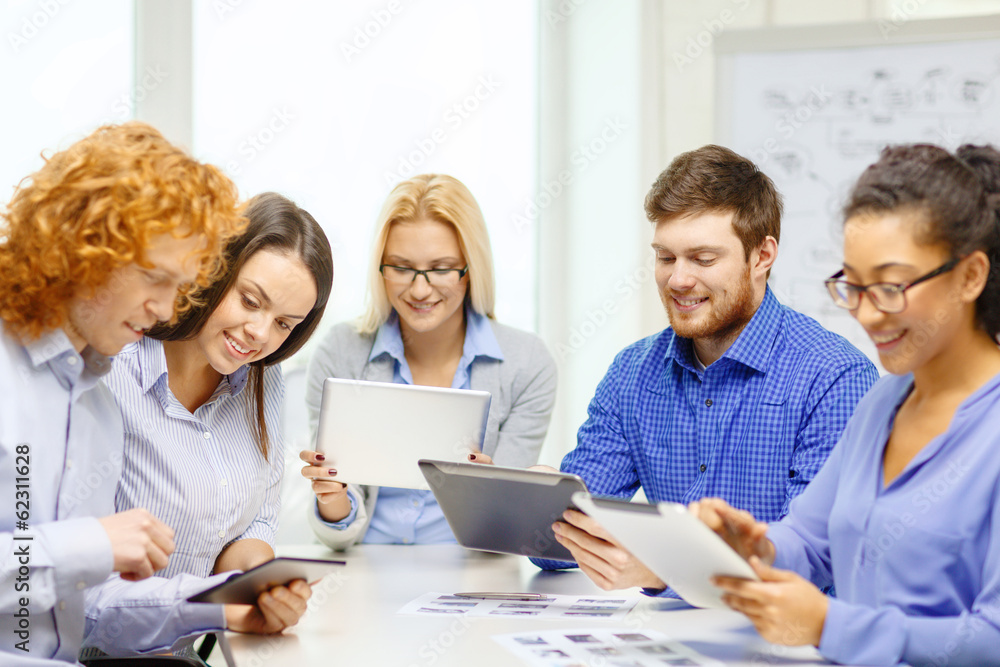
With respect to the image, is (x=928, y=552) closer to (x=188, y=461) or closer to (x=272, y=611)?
(x=272, y=611)

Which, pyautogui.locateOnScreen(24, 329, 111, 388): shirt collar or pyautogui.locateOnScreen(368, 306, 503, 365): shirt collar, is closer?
pyautogui.locateOnScreen(24, 329, 111, 388): shirt collar

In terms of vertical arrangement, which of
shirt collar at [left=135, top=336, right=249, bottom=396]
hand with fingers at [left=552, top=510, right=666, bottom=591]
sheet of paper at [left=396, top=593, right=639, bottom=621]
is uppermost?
shirt collar at [left=135, top=336, right=249, bottom=396]

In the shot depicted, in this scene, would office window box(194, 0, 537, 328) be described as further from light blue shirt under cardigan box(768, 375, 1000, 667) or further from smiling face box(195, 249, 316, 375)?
light blue shirt under cardigan box(768, 375, 1000, 667)

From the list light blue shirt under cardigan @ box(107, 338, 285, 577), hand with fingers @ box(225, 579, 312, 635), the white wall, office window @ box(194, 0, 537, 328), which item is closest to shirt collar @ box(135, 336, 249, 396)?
light blue shirt under cardigan @ box(107, 338, 285, 577)

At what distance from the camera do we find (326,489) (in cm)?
211

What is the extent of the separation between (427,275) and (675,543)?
1412 millimetres

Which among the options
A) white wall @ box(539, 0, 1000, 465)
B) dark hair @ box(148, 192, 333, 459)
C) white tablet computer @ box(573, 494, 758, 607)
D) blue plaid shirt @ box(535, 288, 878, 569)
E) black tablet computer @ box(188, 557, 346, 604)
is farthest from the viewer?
white wall @ box(539, 0, 1000, 465)

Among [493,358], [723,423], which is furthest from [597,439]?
[493,358]

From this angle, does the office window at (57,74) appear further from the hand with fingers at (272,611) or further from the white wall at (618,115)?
the hand with fingers at (272,611)

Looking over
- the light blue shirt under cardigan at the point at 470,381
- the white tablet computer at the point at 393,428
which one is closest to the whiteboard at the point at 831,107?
the light blue shirt under cardigan at the point at 470,381

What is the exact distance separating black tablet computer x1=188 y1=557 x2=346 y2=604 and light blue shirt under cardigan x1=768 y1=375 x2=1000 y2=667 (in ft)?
2.52

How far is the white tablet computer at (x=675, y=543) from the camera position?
109 cm

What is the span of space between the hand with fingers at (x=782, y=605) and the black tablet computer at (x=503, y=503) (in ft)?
1.14

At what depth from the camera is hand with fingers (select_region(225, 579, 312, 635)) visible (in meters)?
1.42
